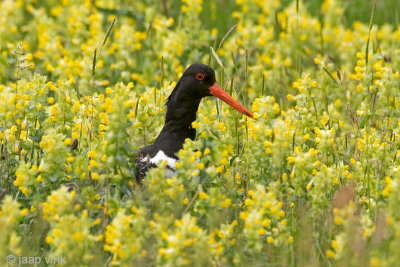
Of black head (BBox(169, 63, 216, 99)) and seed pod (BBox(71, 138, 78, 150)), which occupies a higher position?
black head (BBox(169, 63, 216, 99))

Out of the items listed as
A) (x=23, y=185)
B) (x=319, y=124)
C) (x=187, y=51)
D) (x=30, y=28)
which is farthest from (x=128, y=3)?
(x=23, y=185)

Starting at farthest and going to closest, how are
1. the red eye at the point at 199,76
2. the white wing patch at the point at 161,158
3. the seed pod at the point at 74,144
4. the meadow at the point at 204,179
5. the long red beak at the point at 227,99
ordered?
1. the red eye at the point at 199,76
2. the long red beak at the point at 227,99
3. the white wing patch at the point at 161,158
4. the seed pod at the point at 74,144
5. the meadow at the point at 204,179

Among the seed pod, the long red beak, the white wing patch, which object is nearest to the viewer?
the seed pod

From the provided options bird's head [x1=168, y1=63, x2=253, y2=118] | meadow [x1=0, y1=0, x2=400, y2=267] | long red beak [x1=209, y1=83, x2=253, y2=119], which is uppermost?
bird's head [x1=168, y1=63, x2=253, y2=118]

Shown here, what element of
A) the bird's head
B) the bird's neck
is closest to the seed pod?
the bird's neck

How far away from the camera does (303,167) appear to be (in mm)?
4398

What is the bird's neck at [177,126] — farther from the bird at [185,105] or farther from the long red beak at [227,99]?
the long red beak at [227,99]

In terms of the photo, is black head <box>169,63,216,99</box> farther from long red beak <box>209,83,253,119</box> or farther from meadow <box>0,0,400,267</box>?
meadow <box>0,0,400,267</box>

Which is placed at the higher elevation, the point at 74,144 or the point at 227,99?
the point at 227,99

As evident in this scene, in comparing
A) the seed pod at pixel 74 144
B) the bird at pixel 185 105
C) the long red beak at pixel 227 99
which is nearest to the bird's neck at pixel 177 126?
the bird at pixel 185 105

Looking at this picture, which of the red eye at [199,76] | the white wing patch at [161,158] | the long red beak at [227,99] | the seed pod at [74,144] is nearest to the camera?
the seed pod at [74,144]

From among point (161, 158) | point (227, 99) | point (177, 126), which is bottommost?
point (161, 158)

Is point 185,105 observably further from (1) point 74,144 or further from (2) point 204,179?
(2) point 204,179

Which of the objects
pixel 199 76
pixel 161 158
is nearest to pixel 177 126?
pixel 161 158
